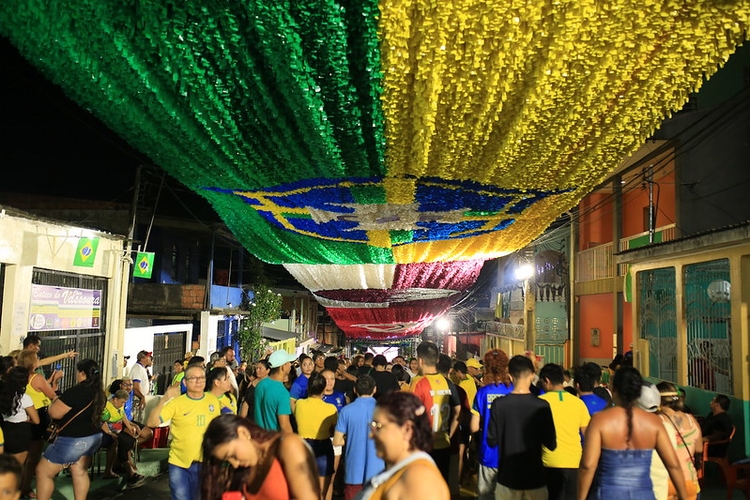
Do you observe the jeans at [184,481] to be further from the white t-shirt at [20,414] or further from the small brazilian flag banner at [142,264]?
the small brazilian flag banner at [142,264]

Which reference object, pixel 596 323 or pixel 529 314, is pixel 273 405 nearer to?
pixel 596 323

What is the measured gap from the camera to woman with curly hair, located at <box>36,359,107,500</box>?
16.0 ft

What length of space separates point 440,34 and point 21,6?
1.92 meters

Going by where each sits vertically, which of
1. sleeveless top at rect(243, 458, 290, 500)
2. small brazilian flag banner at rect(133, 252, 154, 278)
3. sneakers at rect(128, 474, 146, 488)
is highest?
small brazilian flag banner at rect(133, 252, 154, 278)

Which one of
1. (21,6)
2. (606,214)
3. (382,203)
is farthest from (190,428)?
(606,214)

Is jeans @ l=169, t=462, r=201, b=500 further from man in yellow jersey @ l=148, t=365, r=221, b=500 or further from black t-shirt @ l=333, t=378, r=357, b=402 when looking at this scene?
black t-shirt @ l=333, t=378, r=357, b=402

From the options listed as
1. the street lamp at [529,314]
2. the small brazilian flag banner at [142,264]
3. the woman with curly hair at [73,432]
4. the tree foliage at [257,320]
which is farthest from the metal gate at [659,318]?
the tree foliage at [257,320]

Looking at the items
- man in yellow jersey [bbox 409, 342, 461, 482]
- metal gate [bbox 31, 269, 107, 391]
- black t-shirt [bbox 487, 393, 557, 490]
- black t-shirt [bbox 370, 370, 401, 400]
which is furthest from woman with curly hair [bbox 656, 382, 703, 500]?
metal gate [bbox 31, 269, 107, 391]

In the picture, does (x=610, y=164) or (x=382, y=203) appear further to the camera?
(x=382, y=203)

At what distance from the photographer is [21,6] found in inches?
97.3

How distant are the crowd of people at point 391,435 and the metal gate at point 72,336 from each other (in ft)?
9.59

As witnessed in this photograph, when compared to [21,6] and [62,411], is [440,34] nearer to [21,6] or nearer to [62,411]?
[21,6]

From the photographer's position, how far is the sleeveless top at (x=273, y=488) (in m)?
2.56

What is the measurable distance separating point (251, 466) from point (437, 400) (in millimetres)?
2721
